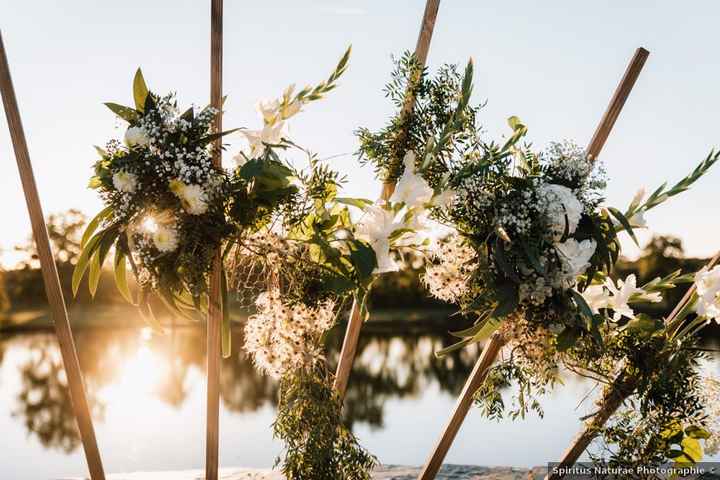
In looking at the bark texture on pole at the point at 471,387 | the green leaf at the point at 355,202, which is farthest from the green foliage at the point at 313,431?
the green leaf at the point at 355,202

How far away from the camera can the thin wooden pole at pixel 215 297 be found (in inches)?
103

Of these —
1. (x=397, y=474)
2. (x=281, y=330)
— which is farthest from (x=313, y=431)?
(x=397, y=474)

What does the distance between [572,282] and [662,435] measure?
711mm

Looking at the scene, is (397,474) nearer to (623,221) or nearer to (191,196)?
(623,221)

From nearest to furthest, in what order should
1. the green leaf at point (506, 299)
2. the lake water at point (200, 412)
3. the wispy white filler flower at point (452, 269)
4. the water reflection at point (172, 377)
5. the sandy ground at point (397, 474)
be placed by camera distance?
the green leaf at point (506, 299) < the wispy white filler flower at point (452, 269) < the sandy ground at point (397, 474) < the lake water at point (200, 412) < the water reflection at point (172, 377)

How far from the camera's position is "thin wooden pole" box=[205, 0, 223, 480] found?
2623 millimetres

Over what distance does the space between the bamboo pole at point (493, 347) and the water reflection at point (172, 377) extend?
4590mm

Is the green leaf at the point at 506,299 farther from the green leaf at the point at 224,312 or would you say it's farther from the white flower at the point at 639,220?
the green leaf at the point at 224,312

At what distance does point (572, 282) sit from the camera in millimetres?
2395

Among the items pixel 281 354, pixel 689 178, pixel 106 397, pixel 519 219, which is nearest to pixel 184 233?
pixel 281 354

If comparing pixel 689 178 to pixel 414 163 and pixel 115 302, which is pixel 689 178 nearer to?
pixel 414 163

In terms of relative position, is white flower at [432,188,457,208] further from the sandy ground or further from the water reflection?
the water reflection

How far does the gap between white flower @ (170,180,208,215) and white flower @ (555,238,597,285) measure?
107 centimetres

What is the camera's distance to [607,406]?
2.78 meters
